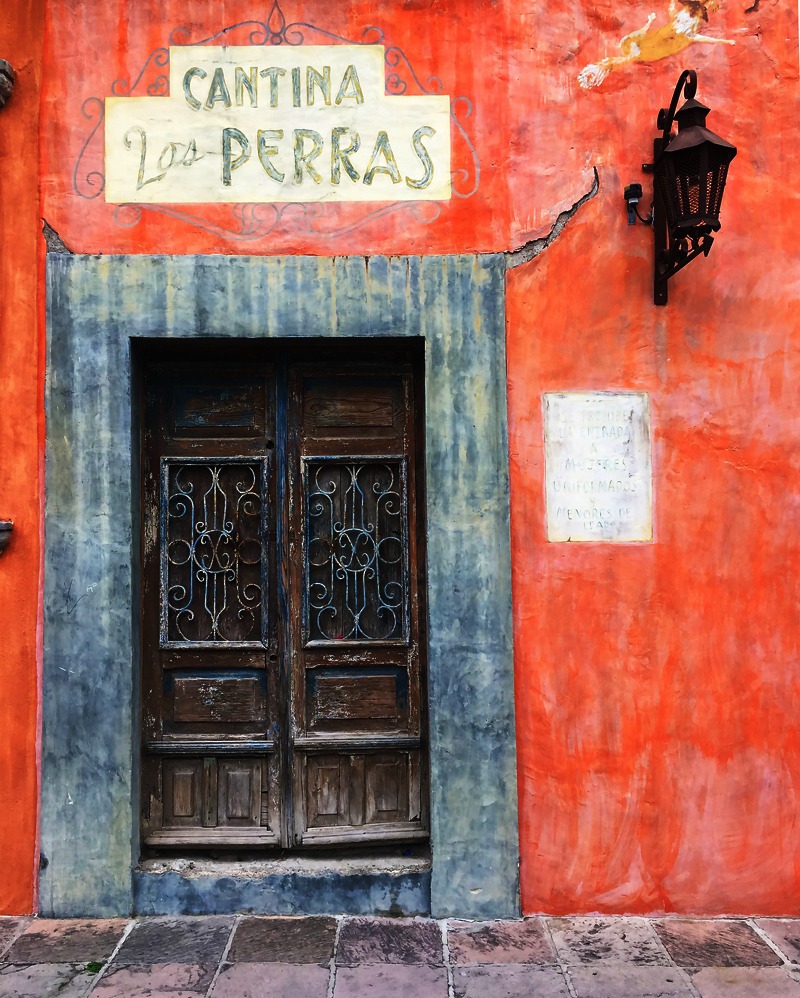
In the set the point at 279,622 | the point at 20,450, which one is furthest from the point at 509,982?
the point at 20,450

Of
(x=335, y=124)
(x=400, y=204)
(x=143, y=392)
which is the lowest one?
(x=143, y=392)

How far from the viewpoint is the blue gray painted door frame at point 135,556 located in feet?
11.8

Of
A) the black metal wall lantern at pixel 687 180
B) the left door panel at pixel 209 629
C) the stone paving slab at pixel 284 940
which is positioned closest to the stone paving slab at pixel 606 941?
the stone paving slab at pixel 284 940

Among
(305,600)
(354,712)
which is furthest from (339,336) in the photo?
(354,712)

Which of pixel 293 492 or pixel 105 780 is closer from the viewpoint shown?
pixel 105 780

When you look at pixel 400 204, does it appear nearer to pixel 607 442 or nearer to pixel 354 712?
pixel 607 442

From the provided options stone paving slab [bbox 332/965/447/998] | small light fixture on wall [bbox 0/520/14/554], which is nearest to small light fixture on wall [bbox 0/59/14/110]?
small light fixture on wall [bbox 0/520/14/554]

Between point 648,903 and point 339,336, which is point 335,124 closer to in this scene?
point 339,336

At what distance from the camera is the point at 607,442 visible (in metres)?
3.72

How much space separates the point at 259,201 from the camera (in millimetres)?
3729

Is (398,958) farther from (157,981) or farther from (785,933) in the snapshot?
(785,933)

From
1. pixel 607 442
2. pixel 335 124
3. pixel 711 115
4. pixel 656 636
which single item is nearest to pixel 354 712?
pixel 656 636

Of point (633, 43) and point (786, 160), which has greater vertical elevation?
point (633, 43)

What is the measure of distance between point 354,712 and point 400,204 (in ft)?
7.94
